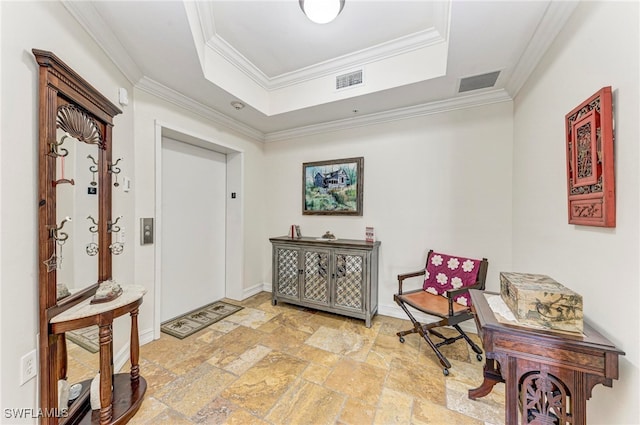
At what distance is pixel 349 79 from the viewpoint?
267cm

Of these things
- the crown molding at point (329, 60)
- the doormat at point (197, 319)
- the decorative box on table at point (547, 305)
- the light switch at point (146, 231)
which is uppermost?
the crown molding at point (329, 60)

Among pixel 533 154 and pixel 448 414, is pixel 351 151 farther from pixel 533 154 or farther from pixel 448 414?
pixel 448 414

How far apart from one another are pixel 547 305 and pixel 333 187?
262cm

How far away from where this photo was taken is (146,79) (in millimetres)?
2342

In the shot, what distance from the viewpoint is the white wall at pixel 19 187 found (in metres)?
1.11

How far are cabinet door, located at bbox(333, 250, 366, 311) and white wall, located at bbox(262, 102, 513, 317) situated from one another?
1.42 ft

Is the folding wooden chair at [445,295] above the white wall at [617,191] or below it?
below

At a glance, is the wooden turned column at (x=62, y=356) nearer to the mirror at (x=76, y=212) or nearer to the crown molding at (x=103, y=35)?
the mirror at (x=76, y=212)

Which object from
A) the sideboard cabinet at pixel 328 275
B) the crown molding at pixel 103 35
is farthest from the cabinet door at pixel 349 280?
the crown molding at pixel 103 35

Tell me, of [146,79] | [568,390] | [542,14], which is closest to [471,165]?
[542,14]

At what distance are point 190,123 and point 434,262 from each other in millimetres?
3219

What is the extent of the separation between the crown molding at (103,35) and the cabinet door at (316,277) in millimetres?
2543

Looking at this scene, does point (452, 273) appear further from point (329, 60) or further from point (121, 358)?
point (121, 358)

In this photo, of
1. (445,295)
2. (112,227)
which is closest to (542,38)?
(445,295)
